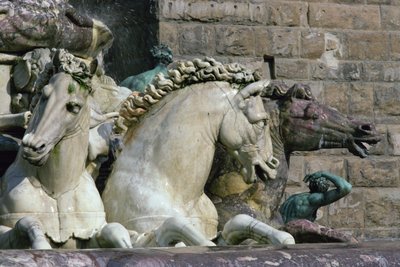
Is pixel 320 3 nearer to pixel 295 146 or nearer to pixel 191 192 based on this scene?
pixel 295 146

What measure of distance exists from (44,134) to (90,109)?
25.6 inches

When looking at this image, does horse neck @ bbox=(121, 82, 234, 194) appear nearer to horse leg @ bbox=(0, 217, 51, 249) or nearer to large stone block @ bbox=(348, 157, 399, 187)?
horse leg @ bbox=(0, 217, 51, 249)

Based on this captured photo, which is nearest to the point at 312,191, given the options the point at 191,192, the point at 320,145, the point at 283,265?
the point at 320,145

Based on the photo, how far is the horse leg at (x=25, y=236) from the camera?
808 cm

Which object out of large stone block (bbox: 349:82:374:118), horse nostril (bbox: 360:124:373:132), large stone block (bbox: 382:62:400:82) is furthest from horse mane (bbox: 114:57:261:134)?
large stone block (bbox: 382:62:400:82)

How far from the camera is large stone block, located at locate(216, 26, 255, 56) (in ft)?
49.5

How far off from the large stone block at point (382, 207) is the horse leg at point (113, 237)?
7.31 metres

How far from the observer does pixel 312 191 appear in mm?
12102

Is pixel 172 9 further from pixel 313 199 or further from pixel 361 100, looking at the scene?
pixel 313 199

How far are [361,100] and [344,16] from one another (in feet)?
2.60

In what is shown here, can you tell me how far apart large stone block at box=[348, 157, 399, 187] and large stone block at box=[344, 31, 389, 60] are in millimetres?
960

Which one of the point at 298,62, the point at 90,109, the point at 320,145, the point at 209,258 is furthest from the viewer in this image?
the point at 298,62

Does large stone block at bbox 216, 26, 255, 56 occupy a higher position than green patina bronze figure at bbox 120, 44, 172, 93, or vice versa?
green patina bronze figure at bbox 120, 44, 172, 93

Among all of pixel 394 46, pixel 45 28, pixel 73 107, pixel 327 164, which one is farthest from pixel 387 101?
pixel 73 107
